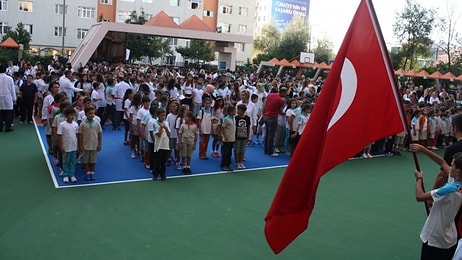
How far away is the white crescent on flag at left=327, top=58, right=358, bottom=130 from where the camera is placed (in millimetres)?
3404

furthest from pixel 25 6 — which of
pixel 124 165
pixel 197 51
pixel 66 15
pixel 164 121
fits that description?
pixel 164 121

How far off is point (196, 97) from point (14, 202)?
814cm

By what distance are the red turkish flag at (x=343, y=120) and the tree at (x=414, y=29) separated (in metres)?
38.1

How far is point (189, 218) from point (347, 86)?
13.1 ft

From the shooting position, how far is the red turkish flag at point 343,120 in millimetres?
3340

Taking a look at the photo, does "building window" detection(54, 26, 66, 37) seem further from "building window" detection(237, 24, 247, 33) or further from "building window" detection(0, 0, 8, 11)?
"building window" detection(237, 24, 247, 33)

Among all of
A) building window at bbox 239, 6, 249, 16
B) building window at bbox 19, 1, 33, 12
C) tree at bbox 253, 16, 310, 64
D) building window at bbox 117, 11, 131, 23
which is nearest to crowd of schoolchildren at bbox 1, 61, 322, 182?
tree at bbox 253, 16, 310, 64

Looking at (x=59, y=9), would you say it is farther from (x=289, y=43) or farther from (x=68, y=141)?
(x=68, y=141)

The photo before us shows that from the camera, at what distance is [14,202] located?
6.99 m

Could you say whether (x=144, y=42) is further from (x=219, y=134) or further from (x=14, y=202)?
(x=14, y=202)

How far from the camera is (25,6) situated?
4762cm

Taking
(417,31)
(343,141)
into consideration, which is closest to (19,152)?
(343,141)

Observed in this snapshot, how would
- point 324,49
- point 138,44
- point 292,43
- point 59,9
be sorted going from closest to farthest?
point 138,44 → point 59,9 → point 292,43 → point 324,49

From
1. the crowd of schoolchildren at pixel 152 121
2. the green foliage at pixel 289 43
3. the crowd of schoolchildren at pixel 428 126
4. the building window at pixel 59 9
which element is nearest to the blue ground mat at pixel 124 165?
the crowd of schoolchildren at pixel 152 121
